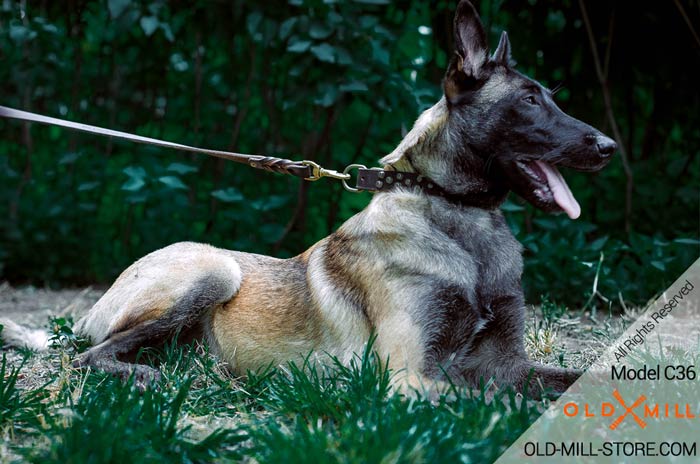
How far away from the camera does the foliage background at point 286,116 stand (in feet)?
16.7

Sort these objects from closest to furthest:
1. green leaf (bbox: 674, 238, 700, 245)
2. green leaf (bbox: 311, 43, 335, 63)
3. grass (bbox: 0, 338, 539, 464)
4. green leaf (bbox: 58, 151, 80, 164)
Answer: grass (bbox: 0, 338, 539, 464), green leaf (bbox: 674, 238, 700, 245), green leaf (bbox: 311, 43, 335, 63), green leaf (bbox: 58, 151, 80, 164)

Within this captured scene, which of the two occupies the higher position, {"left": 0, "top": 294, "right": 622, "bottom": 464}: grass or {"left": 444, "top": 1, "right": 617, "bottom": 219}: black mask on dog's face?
{"left": 444, "top": 1, "right": 617, "bottom": 219}: black mask on dog's face

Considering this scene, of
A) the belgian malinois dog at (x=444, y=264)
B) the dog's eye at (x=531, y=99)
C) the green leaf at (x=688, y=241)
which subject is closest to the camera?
the belgian malinois dog at (x=444, y=264)

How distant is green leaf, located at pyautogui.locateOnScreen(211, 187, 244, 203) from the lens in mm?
5344

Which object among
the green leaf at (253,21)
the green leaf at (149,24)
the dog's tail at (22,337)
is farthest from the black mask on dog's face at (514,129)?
the green leaf at (149,24)

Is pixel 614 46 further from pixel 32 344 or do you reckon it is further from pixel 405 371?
pixel 32 344

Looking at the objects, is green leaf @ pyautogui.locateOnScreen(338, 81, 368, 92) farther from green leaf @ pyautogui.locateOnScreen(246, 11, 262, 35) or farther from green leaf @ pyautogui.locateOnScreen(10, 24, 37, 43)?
green leaf @ pyautogui.locateOnScreen(10, 24, 37, 43)

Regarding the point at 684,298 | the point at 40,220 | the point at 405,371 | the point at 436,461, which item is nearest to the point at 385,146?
the point at 684,298

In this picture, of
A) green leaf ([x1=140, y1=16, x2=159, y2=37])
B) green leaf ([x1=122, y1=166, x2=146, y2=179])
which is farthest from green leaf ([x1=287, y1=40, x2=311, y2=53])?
green leaf ([x1=122, y1=166, x2=146, y2=179])

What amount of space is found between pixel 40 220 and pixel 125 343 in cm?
350

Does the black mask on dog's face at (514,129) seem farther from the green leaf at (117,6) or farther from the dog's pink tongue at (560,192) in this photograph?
the green leaf at (117,6)

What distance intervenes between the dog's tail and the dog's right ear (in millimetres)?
2205

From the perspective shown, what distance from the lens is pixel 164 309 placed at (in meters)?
3.26

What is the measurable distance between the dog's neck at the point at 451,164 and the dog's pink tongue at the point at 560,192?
178 millimetres
